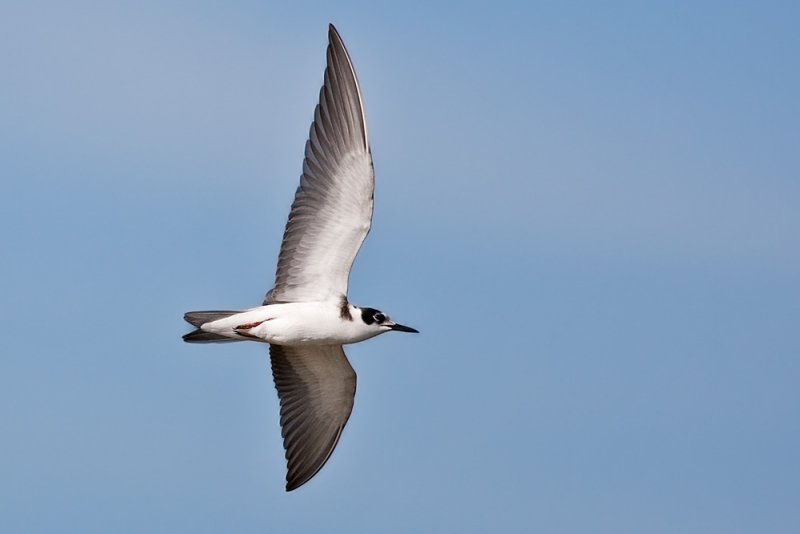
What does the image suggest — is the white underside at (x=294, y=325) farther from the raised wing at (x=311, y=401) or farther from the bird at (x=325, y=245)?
the raised wing at (x=311, y=401)

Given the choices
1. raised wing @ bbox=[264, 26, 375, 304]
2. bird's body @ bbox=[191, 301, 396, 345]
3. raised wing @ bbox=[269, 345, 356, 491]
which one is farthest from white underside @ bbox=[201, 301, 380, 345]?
raised wing @ bbox=[269, 345, 356, 491]

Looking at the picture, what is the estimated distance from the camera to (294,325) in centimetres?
2325

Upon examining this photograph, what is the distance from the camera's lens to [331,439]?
25.0m

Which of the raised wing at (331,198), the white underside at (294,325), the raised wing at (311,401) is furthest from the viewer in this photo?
the raised wing at (311,401)

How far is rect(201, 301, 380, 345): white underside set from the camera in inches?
915

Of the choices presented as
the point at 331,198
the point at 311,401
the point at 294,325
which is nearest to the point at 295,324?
the point at 294,325

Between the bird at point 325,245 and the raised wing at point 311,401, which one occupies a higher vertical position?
the bird at point 325,245

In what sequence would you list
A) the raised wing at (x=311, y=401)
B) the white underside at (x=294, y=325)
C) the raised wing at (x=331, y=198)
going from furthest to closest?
1. the raised wing at (x=311, y=401)
2. the white underside at (x=294, y=325)
3. the raised wing at (x=331, y=198)

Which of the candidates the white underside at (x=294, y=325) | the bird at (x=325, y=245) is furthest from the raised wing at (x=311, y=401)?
the white underside at (x=294, y=325)

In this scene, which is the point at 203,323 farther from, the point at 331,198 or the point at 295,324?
the point at 331,198

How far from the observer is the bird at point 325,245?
2275 centimetres

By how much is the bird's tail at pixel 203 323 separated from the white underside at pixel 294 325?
10 centimetres

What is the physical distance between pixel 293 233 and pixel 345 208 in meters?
0.89

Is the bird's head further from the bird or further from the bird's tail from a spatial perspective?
the bird's tail
